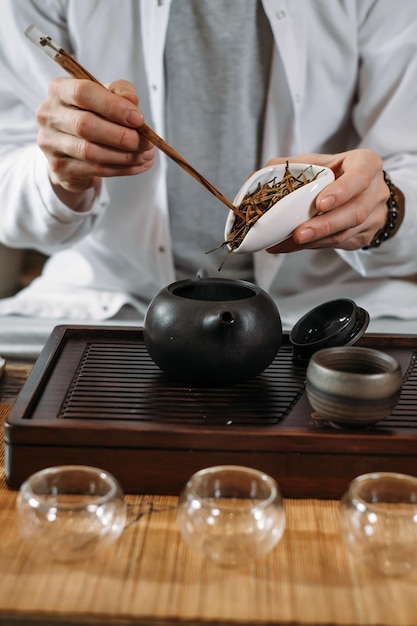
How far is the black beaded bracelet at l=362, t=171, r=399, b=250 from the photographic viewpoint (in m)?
1.92

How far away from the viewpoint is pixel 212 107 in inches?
88.1

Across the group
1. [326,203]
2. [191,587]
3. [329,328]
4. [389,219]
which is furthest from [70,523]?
[389,219]

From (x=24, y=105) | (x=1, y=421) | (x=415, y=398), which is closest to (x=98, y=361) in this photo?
(x=1, y=421)

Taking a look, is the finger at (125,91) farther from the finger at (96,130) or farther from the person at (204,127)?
the person at (204,127)

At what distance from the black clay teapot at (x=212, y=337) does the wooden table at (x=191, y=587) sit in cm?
30

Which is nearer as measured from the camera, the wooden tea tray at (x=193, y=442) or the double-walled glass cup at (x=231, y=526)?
the double-walled glass cup at (x=231, y=526)

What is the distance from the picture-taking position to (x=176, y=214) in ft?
7.60

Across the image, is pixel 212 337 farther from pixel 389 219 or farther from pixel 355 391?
pixel 389 219

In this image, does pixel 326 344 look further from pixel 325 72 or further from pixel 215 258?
pixel 325 72

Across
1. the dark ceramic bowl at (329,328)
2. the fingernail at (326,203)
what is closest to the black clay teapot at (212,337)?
the dark ceramic bowl at (329,328)

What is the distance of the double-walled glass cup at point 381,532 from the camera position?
3.42 feet

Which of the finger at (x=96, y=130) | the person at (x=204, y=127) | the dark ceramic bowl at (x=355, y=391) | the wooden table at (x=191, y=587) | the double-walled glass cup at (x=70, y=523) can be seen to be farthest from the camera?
the person at (x=204, y=127)

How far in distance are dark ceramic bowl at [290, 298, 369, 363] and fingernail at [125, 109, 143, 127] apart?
487 mm

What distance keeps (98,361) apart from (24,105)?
106cm
